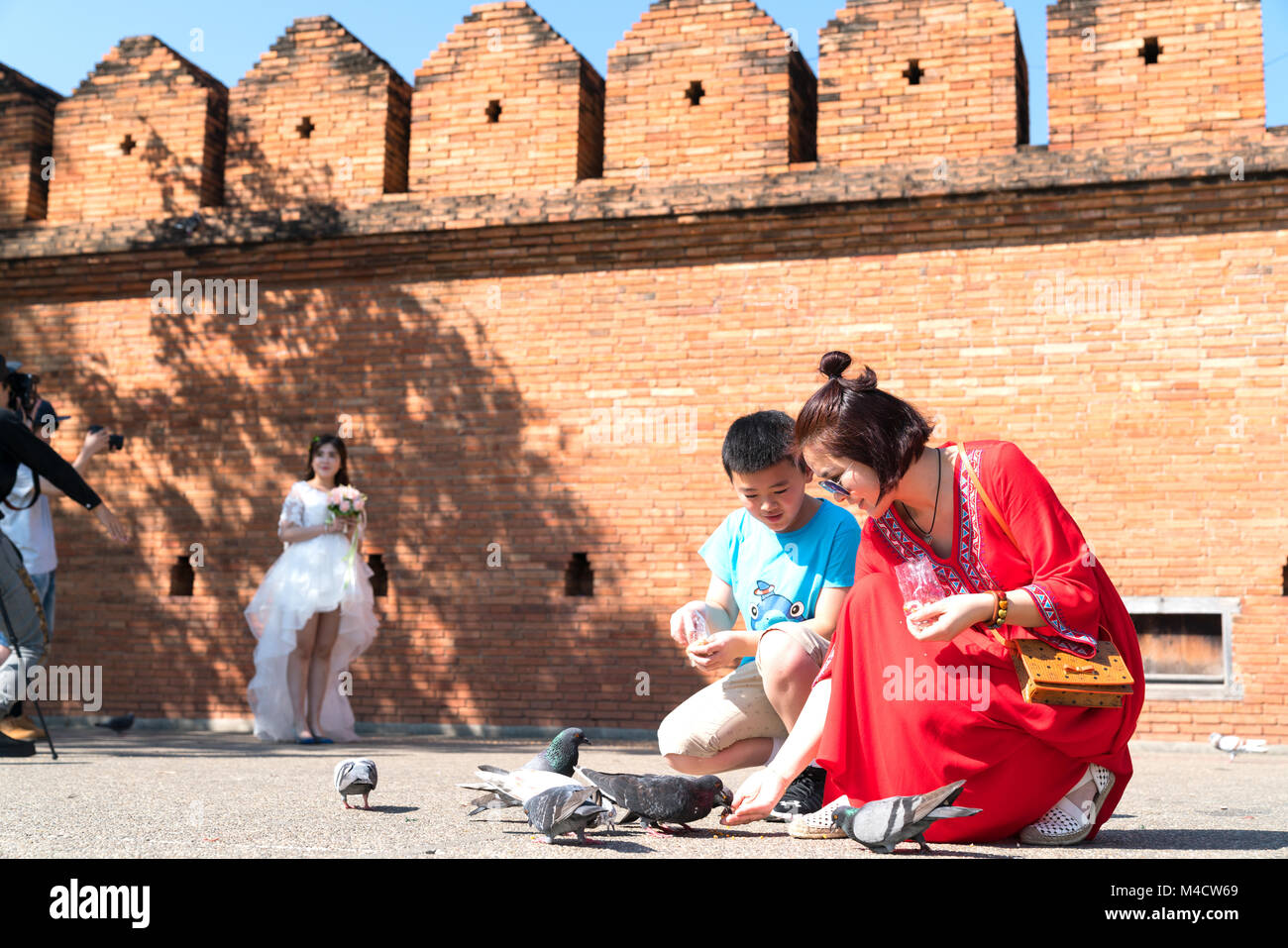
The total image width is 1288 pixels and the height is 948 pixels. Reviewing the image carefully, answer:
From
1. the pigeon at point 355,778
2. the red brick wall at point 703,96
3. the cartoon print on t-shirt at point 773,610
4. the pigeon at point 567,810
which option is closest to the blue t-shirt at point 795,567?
the cartoon print on t-shirt at point 773,610

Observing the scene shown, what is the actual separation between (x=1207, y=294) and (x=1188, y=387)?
2.41ft

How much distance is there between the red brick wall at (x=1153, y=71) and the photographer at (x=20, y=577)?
24.3 feet

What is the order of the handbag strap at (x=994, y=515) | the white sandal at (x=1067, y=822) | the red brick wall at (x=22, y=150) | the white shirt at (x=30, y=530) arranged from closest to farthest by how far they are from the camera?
the handbag strap at (x=994, y=515), the white sandal at (x=1067, y=822), the white shirt at (x=30, y=530), the red brick wall at (x=22, y=150)

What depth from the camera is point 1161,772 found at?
6777 millimetres

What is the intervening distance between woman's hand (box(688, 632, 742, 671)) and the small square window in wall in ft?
18.6

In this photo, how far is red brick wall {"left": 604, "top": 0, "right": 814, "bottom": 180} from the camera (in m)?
9.69

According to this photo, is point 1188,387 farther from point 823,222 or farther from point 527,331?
point 527,331

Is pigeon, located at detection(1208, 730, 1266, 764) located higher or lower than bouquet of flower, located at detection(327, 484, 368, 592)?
lower

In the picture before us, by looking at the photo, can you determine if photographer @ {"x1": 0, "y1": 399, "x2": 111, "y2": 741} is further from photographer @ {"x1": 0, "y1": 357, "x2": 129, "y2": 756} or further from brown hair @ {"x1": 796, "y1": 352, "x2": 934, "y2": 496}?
brown hair @ {"x1": 796, "y1": 352, "x2": 934, "y2": 496}

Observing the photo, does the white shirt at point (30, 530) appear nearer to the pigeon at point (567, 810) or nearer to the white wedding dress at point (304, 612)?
the white wedding dress at point (304, 612)

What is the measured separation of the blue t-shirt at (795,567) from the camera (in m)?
4.18

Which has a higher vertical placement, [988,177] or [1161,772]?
[988,177]

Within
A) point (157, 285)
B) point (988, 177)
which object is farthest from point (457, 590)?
point (988, 177)

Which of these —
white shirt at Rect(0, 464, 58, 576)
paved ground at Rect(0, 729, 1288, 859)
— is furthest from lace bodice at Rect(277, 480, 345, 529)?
paved ground at Rect(0, 729, 1288, 859)
